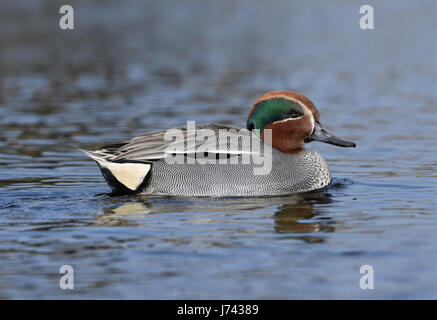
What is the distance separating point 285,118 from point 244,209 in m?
1.35

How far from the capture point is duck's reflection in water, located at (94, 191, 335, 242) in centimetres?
771

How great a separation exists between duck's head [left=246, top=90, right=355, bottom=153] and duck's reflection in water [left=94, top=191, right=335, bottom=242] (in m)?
0.61

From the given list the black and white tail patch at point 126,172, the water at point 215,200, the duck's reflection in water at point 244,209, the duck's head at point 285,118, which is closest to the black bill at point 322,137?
the duck's head at point 285,118

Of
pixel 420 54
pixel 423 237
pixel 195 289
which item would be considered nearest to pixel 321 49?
pixel 420 54

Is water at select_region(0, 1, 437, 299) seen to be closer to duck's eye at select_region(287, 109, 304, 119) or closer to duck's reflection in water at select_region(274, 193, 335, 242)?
duck's reflection in water at select_region(274, 193, 335, 242)

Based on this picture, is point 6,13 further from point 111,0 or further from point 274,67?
point 274,67

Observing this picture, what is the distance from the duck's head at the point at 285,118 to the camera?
9.21m

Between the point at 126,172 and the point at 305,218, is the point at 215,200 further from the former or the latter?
the point at 305,218

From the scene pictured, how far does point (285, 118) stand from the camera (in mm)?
9258

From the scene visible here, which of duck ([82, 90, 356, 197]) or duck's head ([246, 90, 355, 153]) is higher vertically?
duck's head ([246, 90, 355, 153])

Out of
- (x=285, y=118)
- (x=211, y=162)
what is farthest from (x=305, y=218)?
(x=285, y=118)

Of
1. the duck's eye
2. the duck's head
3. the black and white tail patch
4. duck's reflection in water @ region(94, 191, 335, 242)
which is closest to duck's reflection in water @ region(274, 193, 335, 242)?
duck's reflection in water @ region(94, 191, 335, 242)

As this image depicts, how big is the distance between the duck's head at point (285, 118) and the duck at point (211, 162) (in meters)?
0.01

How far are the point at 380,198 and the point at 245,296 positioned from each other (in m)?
3.38
